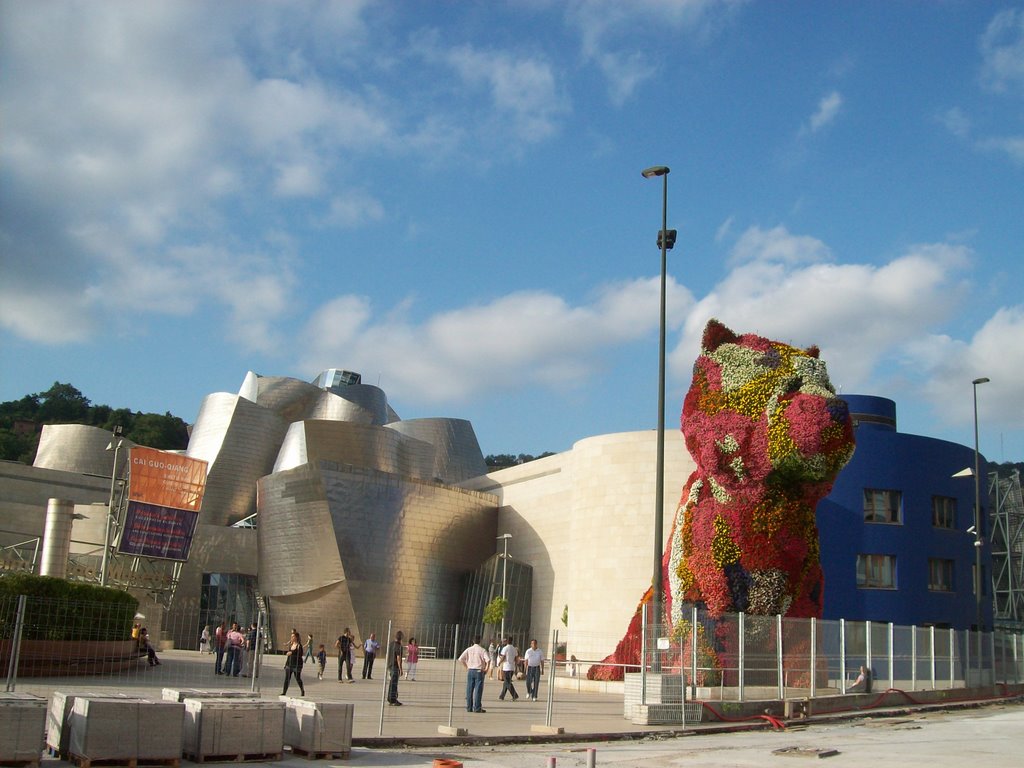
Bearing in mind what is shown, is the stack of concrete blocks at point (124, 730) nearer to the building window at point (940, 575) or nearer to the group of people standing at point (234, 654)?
the group of people standing at point (234, 654)

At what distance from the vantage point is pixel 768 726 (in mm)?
19312

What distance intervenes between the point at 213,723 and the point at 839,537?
3008 centimetres

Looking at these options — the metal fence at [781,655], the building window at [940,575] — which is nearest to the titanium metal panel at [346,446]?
the building window at [940,575]

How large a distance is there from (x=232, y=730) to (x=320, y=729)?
1.13m

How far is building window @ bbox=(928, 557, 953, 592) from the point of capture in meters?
38.7

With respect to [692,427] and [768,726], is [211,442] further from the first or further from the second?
[768,726]

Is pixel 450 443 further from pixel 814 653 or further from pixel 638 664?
pixel 814 653

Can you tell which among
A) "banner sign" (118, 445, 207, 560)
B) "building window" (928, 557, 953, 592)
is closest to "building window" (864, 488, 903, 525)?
"building window" (928, 557, 953, 592)

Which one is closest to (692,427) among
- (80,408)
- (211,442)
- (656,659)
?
(656,659)

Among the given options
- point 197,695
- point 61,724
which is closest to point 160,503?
point 197,695

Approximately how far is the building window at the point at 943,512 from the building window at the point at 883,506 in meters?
1.99

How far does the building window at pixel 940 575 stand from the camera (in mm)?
38688

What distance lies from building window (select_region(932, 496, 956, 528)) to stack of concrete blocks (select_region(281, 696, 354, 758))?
32321 mm

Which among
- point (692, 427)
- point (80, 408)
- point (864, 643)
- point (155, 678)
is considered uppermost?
point (80, 408)
